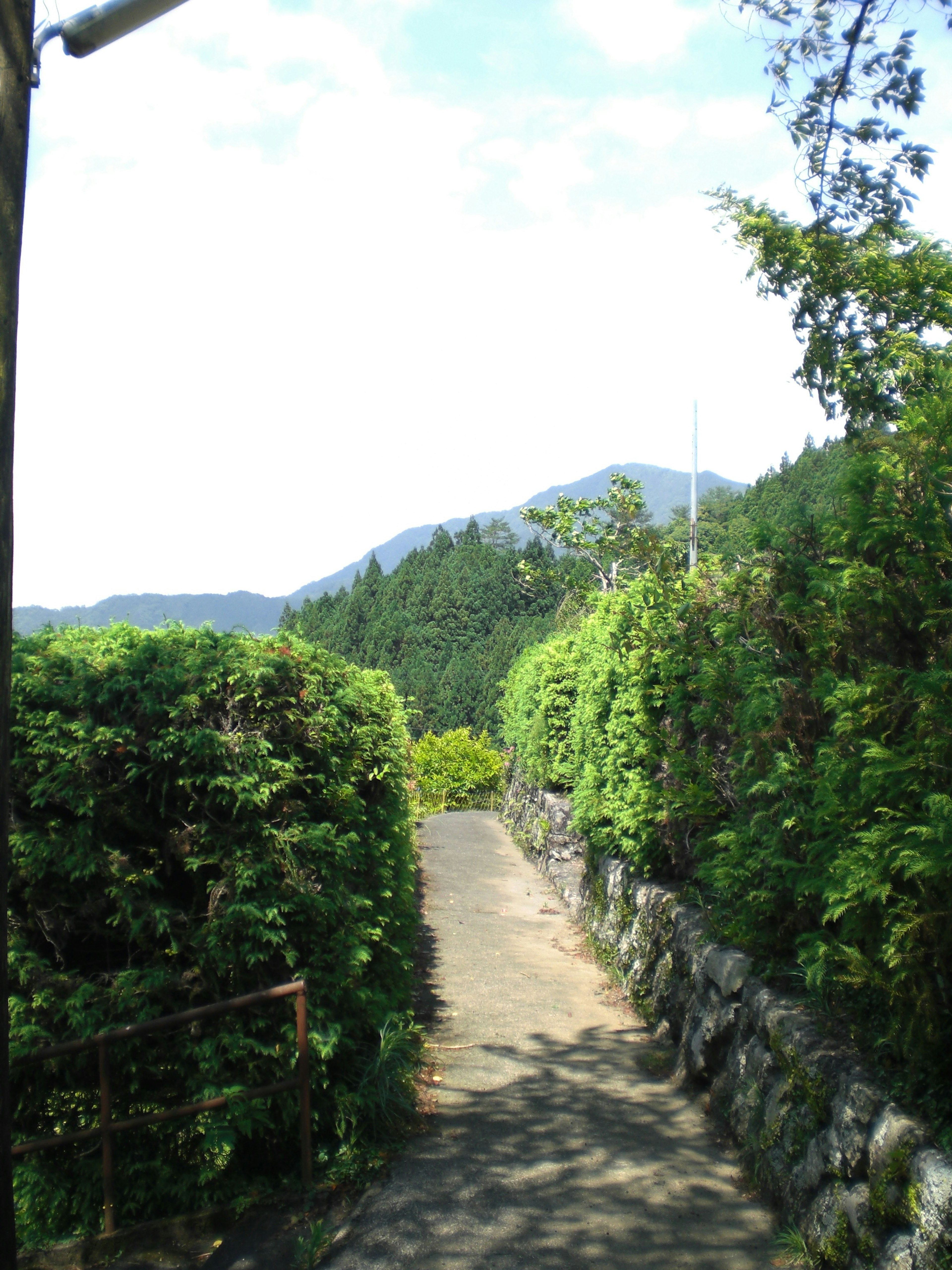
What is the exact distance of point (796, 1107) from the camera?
13.4 feet

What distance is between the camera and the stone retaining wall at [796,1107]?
10.0ft

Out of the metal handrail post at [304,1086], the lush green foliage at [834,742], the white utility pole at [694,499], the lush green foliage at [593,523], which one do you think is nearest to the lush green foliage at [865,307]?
the lush green foliage at [834,742]

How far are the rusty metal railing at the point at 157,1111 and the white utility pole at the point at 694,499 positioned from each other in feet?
45.3

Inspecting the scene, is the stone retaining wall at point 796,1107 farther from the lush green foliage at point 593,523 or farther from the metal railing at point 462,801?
the lush green foliage at point 593,523

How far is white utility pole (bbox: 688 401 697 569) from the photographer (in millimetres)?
19016

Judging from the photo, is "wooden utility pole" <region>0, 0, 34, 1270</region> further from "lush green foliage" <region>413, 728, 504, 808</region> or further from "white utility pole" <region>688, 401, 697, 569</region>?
"lush green foliage" <region>413, 728, 504, 808</region>

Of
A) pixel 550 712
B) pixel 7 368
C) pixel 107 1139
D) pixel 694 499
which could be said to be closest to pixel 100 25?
pixel 7 368

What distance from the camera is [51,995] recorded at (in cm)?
426

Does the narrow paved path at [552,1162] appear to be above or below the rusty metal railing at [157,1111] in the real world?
below

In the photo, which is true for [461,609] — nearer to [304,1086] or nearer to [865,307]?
[865,307]

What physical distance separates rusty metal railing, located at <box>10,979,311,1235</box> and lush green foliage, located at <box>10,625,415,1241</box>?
98mm

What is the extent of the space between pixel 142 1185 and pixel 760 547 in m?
4.55

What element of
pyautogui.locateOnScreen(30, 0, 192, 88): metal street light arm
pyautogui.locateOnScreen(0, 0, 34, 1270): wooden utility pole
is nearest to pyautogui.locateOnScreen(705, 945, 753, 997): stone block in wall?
pyautogui.locateOnScreen(0, 0, 34, 1270): wooden utility pole

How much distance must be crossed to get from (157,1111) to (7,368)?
340 cm
